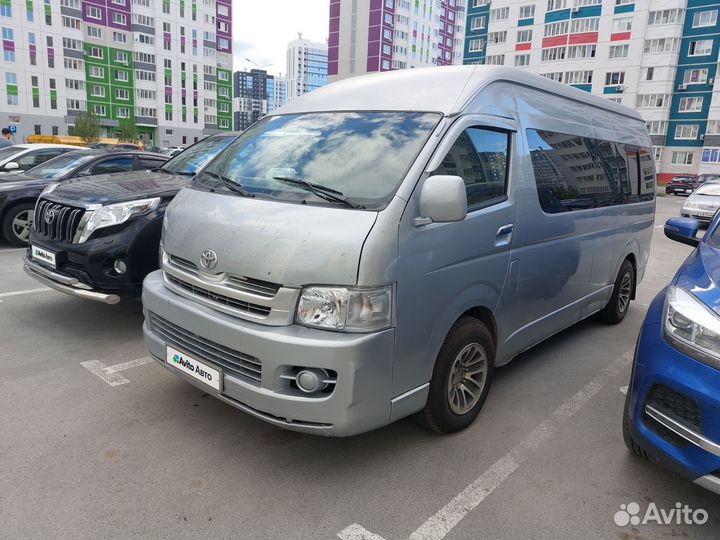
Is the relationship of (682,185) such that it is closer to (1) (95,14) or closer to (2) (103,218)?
(2) (103,218)

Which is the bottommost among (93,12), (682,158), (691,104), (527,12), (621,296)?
(621,296)

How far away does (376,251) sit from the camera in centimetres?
256

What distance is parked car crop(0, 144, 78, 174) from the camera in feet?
31.3

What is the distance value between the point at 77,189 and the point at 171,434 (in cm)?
283

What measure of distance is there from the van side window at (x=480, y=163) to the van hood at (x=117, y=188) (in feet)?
9.42

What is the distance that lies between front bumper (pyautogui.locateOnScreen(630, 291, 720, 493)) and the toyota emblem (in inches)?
87.9

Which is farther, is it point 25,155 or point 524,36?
point 524,36

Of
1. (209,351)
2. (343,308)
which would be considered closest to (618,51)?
(343,308)

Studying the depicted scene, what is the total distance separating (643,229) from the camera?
5805 millimetres

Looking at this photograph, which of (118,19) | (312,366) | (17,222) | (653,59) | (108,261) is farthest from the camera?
(118,19)

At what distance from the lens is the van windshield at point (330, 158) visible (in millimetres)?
2918

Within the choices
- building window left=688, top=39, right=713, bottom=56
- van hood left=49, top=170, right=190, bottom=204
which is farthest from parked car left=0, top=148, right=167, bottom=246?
building window left=688, top=39, right=713, bottom=56

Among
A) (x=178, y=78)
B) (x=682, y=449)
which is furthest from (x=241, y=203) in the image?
(x=178, y=78)

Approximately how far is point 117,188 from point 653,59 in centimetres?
6505
